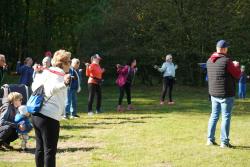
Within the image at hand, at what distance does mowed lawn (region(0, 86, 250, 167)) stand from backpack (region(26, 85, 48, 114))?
1876 mm

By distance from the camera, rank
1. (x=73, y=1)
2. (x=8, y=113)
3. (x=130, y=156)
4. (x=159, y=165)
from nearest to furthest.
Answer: (x=159, y=165) < (x=130, y=156) < (x=8, y=113) < (x=73, y=1)

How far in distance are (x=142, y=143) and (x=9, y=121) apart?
9.23 ft

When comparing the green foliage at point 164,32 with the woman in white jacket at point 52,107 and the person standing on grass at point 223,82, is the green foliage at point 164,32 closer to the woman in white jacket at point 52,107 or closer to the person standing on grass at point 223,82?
the person standing on grass at point 223,82

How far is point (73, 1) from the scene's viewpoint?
142 ft

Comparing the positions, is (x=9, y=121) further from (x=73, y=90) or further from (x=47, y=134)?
(x=73, y=90)

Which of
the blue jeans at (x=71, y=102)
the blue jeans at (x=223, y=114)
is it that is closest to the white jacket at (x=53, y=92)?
the blue jeans at (x=223, y=114)

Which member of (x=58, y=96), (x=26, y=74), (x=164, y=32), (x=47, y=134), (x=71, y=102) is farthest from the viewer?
(x=164, y=32)

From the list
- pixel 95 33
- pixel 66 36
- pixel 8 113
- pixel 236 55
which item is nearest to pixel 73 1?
pixel 66 36

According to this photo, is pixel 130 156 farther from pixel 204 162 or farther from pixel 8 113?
pixel 8 113

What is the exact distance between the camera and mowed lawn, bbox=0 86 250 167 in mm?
8648

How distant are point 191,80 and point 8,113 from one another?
22.7m

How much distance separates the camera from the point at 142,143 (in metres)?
10.5

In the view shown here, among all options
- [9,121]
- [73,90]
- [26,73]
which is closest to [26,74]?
[26,73]

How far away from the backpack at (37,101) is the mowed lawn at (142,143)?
188cm
